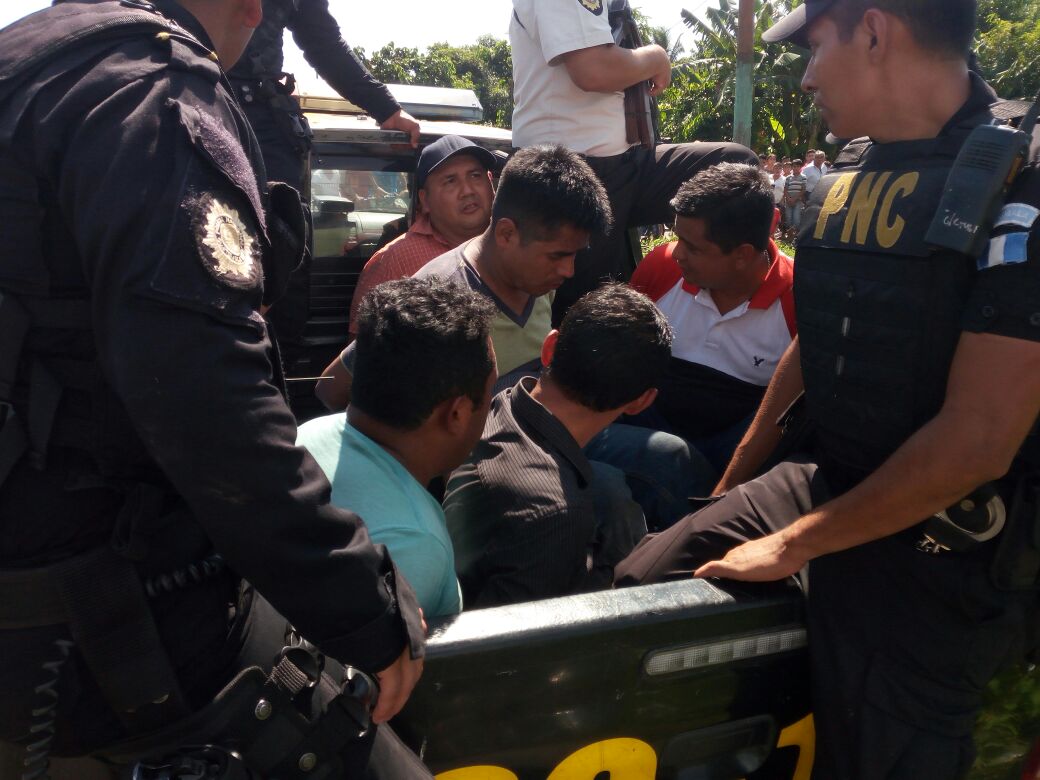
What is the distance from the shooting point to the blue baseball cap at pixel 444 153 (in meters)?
3.24

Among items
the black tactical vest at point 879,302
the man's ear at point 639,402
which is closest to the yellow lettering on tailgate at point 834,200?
the black tactical vest at point 879,302

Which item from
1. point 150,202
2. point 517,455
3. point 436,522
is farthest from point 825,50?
point 150,202

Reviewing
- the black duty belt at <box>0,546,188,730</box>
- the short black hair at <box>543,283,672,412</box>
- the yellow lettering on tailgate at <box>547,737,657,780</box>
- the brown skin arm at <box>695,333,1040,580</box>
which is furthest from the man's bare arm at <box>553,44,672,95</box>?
the black duty belt at <box>0,546,188,730</box>

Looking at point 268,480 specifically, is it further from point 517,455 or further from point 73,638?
point 517,455

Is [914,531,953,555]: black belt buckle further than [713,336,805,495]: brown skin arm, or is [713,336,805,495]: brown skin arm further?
[713,336,805,495]: brown skin arm

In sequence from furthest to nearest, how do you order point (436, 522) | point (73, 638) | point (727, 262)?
Answer: point (727, 262), point (436, 522), point (73, 638)

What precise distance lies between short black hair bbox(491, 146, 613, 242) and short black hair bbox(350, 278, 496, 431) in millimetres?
931

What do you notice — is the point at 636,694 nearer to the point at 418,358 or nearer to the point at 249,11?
the point at 418,358

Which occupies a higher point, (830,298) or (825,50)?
(825,50)

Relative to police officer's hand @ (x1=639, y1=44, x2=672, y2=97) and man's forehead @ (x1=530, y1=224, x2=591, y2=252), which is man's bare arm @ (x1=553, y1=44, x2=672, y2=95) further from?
man's forehead @ (x1=530, y1=224, x2=591, y2=252)

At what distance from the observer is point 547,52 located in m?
2.94

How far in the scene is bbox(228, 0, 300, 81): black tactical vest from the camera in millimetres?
2883

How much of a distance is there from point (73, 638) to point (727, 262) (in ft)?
7.04

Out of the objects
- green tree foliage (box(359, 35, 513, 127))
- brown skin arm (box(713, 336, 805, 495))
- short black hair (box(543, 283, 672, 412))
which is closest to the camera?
short black hair (box(543, 283, 672, 412))
